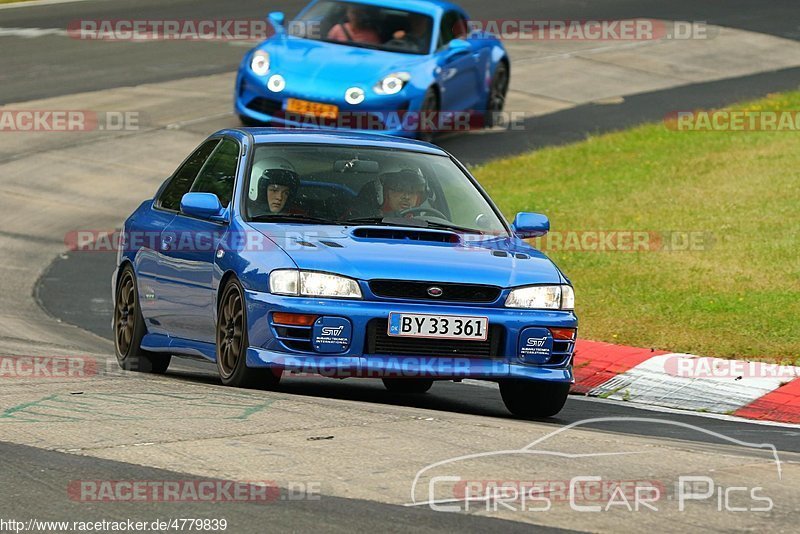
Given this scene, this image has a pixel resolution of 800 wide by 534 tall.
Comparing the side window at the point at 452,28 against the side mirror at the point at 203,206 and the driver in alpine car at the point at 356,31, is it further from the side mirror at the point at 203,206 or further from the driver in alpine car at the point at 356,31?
the side mirror at the point at 203,206

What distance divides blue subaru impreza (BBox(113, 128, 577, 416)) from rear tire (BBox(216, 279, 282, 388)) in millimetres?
11

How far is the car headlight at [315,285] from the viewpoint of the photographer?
898 cm

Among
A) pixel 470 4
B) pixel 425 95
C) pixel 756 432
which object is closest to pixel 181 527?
pixel 756 432

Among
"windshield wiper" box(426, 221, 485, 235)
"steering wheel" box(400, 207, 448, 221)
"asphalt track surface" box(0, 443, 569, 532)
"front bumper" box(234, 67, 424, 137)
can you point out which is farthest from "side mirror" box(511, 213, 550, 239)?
"front bumper" box(234, 67, 424, 137)

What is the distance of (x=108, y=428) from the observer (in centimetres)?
775

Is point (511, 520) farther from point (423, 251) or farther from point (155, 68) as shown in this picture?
point (155, 68)

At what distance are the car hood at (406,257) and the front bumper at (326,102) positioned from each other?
9.64 m

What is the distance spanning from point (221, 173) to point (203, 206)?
679mm

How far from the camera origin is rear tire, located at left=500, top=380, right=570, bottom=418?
9.64 meters

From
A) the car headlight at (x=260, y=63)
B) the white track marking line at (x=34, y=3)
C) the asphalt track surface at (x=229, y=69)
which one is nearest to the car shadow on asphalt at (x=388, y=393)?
the asphalt track surface at (x=229, y=69)

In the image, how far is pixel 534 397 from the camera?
9727 mm

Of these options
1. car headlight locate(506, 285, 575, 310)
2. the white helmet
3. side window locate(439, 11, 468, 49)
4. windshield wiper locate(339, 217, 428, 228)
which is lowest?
car headlight locate(506, 285, 575, 310)

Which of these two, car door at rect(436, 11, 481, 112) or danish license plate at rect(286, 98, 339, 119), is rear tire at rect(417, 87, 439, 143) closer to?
car door at rect(436, 11, 481, 112)

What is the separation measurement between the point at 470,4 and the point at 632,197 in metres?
15.3
